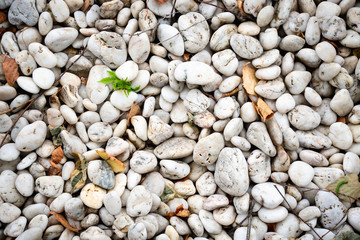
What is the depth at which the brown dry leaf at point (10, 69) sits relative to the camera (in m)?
1.80

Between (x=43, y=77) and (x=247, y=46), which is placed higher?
(x=247, y=46)

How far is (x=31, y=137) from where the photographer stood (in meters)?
1.72

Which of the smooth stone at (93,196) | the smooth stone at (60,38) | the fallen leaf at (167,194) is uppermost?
the smooth stone at (60,38)

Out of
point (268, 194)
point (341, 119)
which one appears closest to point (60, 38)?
point (268, 194)

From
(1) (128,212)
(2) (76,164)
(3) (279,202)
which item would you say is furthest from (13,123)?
(3) (279,202)

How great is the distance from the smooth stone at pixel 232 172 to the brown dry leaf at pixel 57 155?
82 cm

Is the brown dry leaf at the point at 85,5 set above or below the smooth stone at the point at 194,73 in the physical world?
above

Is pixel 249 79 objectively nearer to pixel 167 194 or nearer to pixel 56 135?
pixel 167 194

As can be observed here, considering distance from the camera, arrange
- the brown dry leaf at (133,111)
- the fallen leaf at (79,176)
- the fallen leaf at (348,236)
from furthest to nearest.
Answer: the brown dry leaf at (133,111)
the fallen leaf at (79,176)
the fallen leaf at (348,236)

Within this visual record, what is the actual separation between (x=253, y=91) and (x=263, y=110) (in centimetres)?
12

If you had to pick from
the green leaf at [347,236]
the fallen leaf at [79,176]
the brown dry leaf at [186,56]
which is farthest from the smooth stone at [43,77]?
the green leaf at [347,236]

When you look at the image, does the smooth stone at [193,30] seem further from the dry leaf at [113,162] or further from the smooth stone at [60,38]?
the dry leaf at [113,162]

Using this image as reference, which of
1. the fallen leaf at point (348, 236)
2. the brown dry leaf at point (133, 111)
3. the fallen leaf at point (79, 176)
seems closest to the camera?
the fallen leaf at point (348, 236)

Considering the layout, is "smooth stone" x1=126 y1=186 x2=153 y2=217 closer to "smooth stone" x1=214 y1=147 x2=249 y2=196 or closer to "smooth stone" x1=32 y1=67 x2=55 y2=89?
"smooth stone" x1=214 y1=147 x2=249 y2=196
